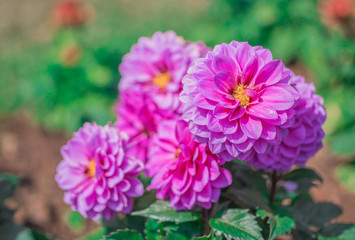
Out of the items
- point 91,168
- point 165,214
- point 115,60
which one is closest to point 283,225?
point 165,214

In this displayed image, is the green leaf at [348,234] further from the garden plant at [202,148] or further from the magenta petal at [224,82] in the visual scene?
the magenta petal at [224,82]

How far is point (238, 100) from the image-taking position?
931 mm

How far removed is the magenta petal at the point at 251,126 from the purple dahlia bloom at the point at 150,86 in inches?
15.2

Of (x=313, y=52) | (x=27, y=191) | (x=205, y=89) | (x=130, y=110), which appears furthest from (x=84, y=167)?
(x=313, y=52)

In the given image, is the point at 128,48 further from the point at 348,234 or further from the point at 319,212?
the point at 348,234

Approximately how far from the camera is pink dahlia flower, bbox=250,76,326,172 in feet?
3.55

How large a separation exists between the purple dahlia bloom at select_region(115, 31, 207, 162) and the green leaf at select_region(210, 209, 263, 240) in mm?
337

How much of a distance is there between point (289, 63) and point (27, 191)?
2.47 metres

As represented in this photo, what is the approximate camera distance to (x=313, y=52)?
3.39 metres

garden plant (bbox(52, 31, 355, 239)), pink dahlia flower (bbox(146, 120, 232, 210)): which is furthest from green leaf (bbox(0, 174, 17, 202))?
pink dahlia flower (bbox(146, 120, 232, 210))

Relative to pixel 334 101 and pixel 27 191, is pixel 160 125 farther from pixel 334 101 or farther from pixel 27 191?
pixel 334 101

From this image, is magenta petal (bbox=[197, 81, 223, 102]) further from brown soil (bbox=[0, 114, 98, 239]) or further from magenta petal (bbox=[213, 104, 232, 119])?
brown soil (bbox=[0, 114, 98, 239])

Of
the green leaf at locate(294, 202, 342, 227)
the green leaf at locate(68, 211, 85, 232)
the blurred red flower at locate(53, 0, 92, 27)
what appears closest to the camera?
the green leaf at locate(294, 202, 342, 227)

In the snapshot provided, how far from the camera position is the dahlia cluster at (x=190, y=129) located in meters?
0.92
